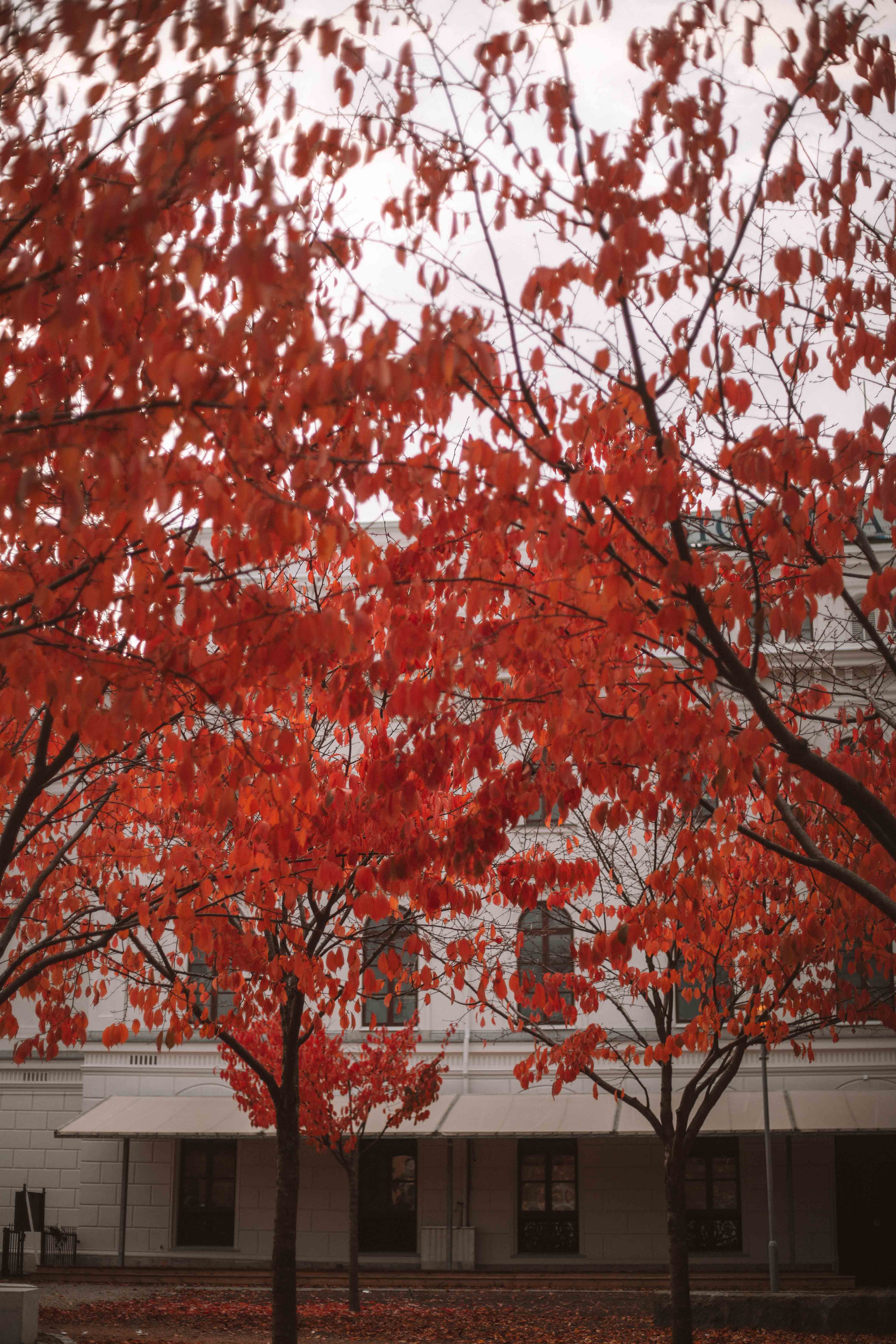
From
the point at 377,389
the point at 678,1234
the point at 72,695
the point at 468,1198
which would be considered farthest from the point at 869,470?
the point at 468,1198

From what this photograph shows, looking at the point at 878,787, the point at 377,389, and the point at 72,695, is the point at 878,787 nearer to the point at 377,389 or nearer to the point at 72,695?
the point at 377,389

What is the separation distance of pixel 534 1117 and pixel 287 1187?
1109cm

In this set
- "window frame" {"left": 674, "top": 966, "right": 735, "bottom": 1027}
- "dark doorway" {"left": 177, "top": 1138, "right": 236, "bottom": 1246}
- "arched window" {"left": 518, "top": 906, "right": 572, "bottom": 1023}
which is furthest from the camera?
"dark doorway" {"left": 177, "top": 1138, "right": 236, "bottom": 1246}

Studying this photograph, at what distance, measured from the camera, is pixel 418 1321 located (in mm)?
18531

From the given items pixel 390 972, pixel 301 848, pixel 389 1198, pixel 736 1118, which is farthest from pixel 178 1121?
pixel 390 972

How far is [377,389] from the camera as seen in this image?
20.2ft

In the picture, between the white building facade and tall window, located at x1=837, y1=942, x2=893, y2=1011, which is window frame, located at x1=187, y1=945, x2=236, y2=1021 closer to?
the white building facade

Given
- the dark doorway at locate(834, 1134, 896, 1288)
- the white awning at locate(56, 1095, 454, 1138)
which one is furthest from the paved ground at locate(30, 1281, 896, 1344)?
the dark doorway at locate(834, 1134, 896, 1288)

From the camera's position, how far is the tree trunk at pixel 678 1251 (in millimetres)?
13641

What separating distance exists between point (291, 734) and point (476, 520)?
1560 millimetres

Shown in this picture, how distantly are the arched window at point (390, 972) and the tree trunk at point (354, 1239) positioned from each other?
2342mm

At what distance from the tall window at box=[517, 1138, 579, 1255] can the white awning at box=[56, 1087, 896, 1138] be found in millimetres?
1231

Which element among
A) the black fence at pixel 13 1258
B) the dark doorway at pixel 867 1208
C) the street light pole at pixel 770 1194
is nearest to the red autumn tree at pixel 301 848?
the street light pole at pixel 770 1194

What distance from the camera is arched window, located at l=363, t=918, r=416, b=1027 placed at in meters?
9.61
